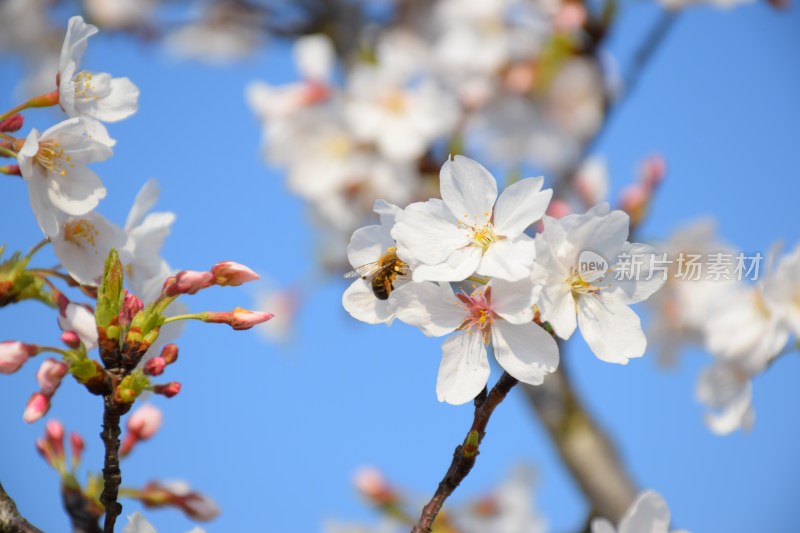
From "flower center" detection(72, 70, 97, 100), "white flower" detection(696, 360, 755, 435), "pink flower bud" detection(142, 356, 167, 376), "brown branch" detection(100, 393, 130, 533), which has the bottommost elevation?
"brown branch" detection(100, 393, 130, 533)

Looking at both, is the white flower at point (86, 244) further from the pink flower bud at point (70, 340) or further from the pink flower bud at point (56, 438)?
the pink flower bud at point (56, 438)

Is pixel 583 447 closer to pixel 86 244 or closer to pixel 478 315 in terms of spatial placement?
pixel 478 315

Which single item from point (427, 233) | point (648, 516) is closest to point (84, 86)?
point (427, 233)

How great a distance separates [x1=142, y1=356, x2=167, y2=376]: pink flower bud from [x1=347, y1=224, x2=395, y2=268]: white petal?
0.30m

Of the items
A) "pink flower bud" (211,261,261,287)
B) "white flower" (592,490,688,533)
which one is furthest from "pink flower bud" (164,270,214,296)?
"white flower" (592,490,688,533)

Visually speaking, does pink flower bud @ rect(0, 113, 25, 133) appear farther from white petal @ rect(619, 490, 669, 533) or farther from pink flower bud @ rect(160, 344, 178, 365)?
white petal @ rect(619, 490, 669, 533)

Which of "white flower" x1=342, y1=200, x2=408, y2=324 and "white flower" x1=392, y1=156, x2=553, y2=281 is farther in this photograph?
"white flower" x1=342, y1=200, x2=408, y2=324

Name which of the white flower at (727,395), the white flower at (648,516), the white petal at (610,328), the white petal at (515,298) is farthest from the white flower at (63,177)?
the white flower at (727,395)

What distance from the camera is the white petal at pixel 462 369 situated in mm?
1076

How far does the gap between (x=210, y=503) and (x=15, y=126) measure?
2.42 feet

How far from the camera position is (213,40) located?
19.9 ft

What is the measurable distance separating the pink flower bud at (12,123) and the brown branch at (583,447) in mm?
1811

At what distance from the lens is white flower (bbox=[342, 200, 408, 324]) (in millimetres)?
1159

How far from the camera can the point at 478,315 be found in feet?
3.63
